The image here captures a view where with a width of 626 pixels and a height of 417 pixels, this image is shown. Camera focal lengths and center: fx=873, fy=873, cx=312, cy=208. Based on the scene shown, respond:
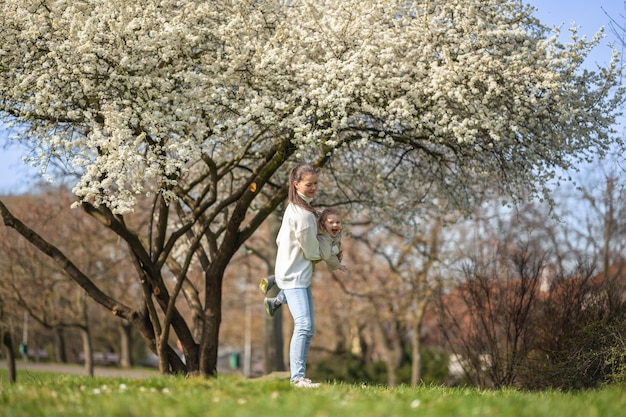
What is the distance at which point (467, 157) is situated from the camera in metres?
12.9

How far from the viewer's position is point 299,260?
799 cm

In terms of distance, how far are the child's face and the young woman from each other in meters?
0.20

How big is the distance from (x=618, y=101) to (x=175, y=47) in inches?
249

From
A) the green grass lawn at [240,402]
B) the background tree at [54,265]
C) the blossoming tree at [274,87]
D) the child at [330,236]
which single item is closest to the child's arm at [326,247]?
the child at [330,236]

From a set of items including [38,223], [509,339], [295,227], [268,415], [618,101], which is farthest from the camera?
[38,223]

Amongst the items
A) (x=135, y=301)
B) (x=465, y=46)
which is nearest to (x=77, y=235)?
(x=135, y=301)

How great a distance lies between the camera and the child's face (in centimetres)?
809

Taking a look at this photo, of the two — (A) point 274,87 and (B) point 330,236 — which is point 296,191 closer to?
(B) point 330,236

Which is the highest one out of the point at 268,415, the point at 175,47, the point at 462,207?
the point at 175,47

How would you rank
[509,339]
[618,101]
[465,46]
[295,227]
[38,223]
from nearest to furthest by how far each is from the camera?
1. [295,227]
2. [465,46]
3. [618,101]
4. [509,339]
5. [38,223]

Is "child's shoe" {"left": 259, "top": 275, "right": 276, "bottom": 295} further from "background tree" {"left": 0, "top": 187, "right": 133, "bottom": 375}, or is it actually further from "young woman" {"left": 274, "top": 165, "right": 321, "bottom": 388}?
"background tree" {"left": 0, "top": 187, "right": 133, "bottom": 375}

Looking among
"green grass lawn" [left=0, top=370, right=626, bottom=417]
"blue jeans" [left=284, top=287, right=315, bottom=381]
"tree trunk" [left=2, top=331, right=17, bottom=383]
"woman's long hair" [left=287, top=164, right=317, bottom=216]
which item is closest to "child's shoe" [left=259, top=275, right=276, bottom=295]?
"blue jeans" [left=284, top=287, right=315, bottom=381]

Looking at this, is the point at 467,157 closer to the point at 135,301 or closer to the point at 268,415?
the point at 268,415

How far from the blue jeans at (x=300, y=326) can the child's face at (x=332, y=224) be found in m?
0.60
